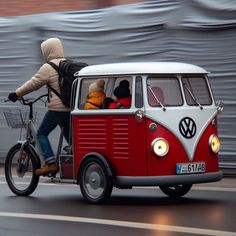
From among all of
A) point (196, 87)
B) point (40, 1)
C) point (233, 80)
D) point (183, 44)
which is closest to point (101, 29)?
point (183, 44)

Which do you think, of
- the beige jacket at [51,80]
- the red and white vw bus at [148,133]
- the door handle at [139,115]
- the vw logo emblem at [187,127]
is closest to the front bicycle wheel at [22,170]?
the beige jacket at [51,80]

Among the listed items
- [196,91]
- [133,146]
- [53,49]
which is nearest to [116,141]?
[133,146]

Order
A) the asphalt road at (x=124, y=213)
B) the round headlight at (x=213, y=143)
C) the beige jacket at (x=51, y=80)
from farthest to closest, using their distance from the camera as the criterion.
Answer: the beige jacket at (x=51, y=80)
the round headlight at (x=213, y=143)
the asphalt road at (x=124, y=213)

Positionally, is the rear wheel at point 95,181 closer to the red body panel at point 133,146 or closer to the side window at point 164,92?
the red body panel at point 133,146

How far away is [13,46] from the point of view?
16891mm

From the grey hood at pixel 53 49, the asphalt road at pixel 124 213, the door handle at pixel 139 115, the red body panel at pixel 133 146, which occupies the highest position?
the grey hood at pixel 53 49

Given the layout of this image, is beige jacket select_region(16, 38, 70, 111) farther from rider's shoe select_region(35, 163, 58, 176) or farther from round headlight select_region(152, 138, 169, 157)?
round headlight select_region(152, 138, 169, 157)

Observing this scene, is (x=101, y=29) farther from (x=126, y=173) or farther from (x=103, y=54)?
(x=126, y=173)

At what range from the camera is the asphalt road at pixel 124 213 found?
352 inches

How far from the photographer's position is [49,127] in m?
11.7

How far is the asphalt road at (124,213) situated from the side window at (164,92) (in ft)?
4.27

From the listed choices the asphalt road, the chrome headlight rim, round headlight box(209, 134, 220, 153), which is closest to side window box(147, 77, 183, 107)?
the chrome headlight rim

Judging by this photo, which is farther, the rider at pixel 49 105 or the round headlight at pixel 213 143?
the rider at pixel 49 105

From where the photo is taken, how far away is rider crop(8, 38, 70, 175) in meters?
11.6
